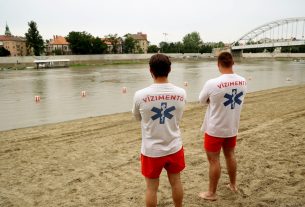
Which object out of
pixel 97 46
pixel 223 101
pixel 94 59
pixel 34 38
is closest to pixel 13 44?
pixel 34 38

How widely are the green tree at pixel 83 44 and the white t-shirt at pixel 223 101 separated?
105 meters

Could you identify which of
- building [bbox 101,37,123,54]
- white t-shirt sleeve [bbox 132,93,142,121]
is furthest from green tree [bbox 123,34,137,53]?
white t-shirt sleeve [bbox 132,93,142,121]

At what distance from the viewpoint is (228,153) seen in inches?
163

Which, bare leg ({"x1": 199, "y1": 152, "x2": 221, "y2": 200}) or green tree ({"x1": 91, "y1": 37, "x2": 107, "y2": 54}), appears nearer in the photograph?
bare leg ({"x1": 199, "y1": 152, "x2": 221, "y2": 200})

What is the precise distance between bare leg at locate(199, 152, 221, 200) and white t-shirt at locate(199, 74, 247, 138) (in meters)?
0.30

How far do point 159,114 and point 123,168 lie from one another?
9.34ft

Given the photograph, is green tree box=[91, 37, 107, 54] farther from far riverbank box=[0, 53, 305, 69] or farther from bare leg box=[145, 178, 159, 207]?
bare leg box=[145, 178, 159, 207]

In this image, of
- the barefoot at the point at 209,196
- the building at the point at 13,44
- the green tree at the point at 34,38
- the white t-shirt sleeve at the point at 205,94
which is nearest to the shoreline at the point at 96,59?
the green tree at the point at 34,38

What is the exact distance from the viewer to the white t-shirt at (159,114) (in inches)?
116

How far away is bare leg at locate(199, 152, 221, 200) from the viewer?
395 cm

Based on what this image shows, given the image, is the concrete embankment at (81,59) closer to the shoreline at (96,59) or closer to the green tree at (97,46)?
the shoreline at (96,59)

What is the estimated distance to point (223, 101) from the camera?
3785mm

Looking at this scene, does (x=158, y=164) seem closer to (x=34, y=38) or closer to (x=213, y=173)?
(x=213, y=173)

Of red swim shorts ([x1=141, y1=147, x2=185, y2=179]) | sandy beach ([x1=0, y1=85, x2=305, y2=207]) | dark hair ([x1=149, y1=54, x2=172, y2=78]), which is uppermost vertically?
dark hair ([x1=149, y1=54, x2=172, y2=78])
